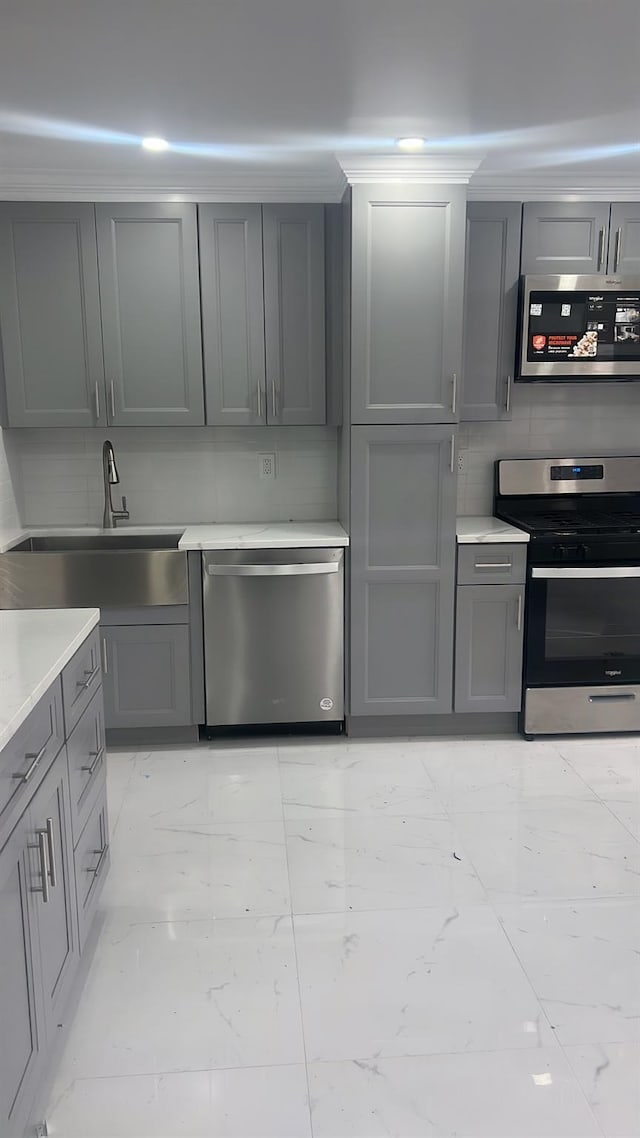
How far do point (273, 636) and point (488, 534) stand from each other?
1.01 metres

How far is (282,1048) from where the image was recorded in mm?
1901

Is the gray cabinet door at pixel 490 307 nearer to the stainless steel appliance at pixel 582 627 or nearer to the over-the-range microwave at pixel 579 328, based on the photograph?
the over-the-range microwave at pixel 579 328

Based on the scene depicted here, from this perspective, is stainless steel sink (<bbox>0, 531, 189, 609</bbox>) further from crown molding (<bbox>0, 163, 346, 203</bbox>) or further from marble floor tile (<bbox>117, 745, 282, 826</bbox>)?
crown molding (<bbox>0, 163, 346, 203</bbox>)

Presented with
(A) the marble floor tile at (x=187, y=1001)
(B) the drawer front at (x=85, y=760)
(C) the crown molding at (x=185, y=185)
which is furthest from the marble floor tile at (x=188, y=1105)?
(C) the crown molding at (x=185, y=185)

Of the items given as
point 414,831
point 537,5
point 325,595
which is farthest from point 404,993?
point 537,5

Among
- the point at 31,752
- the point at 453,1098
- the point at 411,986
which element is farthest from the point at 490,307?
the point at 453,1098

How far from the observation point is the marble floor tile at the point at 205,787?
3012mm

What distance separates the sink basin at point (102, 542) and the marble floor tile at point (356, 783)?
1102mm

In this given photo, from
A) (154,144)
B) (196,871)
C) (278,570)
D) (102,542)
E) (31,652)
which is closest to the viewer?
(31,652)

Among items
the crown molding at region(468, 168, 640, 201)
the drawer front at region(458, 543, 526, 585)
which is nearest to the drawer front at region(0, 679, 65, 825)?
the drawer front at region(458, 543, 526, 585)

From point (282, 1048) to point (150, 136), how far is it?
2.80 meters

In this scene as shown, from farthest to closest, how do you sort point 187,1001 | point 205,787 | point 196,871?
point 205,787
point 196,871
point 187,1001

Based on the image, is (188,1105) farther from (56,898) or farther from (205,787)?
(205,787)

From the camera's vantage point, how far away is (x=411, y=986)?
82.9 inches
